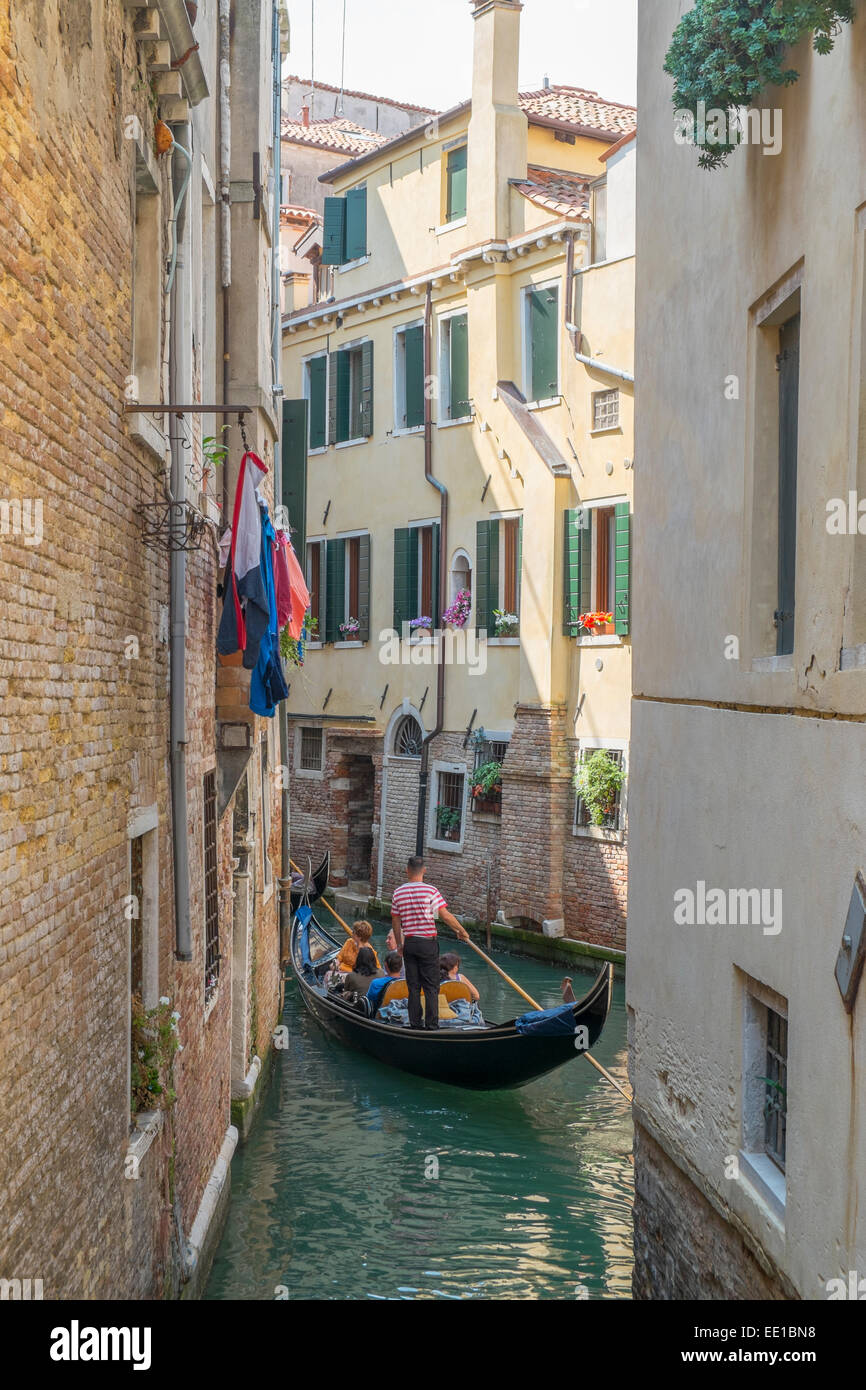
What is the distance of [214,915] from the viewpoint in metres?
8.25

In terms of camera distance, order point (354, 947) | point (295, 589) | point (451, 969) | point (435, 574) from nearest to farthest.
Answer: point (295, 589) → point (451, 969) → point (354, 947) → point (435, 574)

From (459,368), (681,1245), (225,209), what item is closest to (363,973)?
(225,209)

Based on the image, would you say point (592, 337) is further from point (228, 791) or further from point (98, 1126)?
point (98, 1126)

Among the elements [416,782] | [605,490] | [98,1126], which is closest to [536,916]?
[416,782]

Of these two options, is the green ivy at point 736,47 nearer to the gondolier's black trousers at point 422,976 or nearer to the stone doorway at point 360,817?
the gondolier's black trousers at point 422,976

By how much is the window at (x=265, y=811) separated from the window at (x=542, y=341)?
672 centimetres

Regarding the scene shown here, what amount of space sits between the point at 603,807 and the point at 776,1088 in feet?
35.0

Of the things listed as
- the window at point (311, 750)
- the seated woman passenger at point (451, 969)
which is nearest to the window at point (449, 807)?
the window at point (311, 750)

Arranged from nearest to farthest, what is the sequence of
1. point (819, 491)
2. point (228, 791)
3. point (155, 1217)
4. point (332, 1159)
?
point (819, 491), point (155, 1217), point (228, 791), point (332, 1159)

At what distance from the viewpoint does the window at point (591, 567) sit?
51.2ft

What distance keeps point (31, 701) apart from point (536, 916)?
507 inches

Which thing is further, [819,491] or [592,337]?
[592,337]

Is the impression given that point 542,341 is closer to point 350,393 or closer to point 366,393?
point 366,393

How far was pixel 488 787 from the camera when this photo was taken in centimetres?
1722
